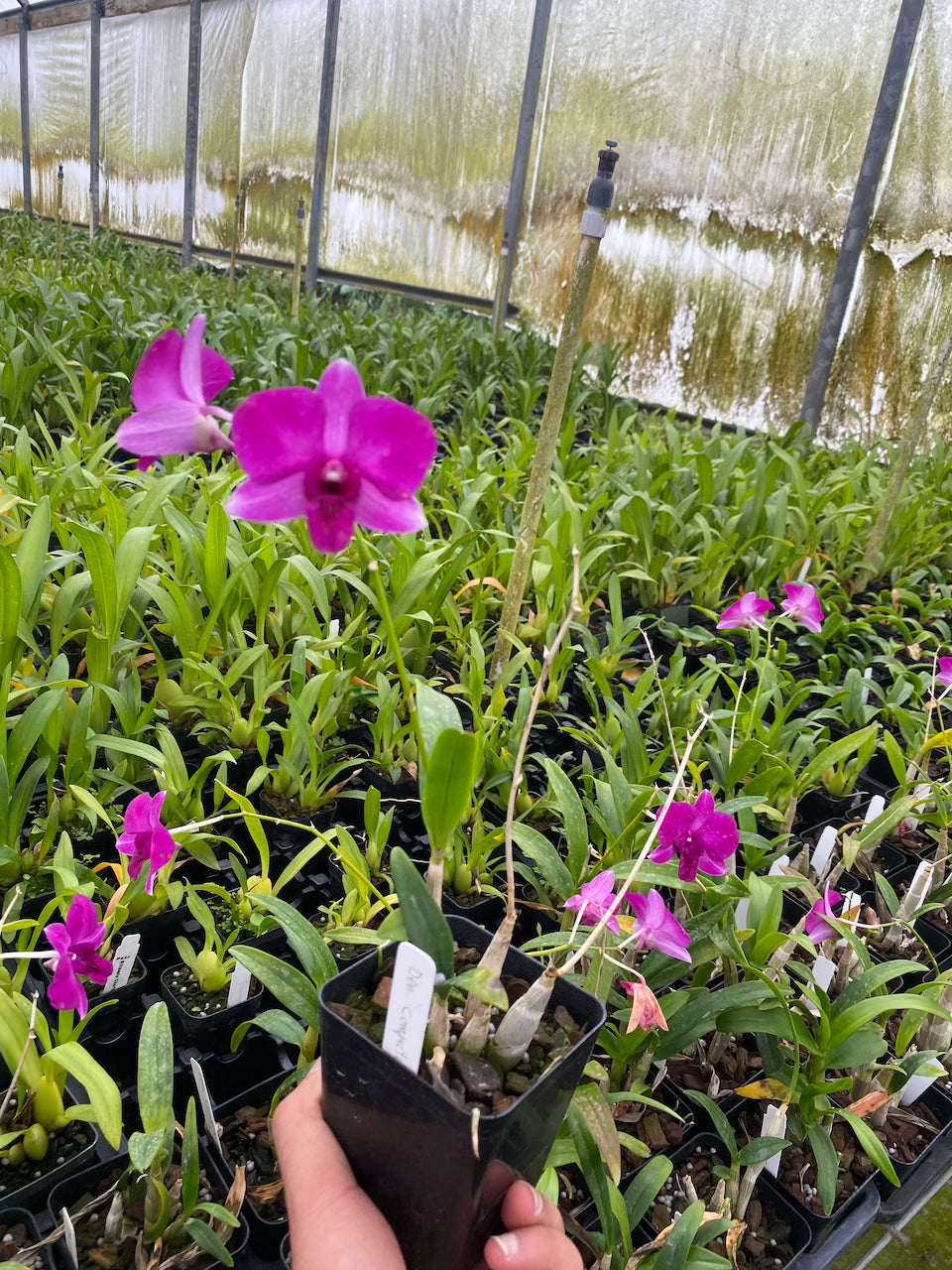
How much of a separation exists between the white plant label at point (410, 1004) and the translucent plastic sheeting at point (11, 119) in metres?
15.7

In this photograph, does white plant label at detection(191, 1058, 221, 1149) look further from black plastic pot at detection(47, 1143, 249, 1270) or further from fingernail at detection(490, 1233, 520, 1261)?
fingernail at detection(490, 1233, 520, 1261)

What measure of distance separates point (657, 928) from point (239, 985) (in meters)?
0.47

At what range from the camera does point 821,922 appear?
1.17 m

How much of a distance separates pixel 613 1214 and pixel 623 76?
230 inches

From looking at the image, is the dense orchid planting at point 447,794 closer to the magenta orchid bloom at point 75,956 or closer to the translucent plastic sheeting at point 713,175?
the magenta orchid bloom at point 75,956

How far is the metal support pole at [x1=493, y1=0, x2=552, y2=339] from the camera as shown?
5574mm

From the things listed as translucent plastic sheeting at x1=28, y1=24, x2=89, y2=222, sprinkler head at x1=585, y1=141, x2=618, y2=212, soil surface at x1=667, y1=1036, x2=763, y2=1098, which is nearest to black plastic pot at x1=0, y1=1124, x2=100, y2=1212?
soil surface at x1=667, y1=1036, x2=763, y2=1098

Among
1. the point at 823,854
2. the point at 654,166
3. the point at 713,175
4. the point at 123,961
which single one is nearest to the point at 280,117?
Answer: the point at 654,166

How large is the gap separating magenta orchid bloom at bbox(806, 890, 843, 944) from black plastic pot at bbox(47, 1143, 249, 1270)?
2.38 ft

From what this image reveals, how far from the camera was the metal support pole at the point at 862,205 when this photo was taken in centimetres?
394

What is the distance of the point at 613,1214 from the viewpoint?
85 cm

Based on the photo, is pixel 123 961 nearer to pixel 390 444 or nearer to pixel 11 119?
pixel 390 444

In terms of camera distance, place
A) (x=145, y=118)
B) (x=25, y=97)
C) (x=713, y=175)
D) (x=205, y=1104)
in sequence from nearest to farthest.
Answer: (x=205, y=1104)
(x=713, y=175)
(x=145, y=118)
(x=25, y=97)

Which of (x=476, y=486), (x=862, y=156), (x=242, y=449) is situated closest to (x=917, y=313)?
(x=862, y=156)
